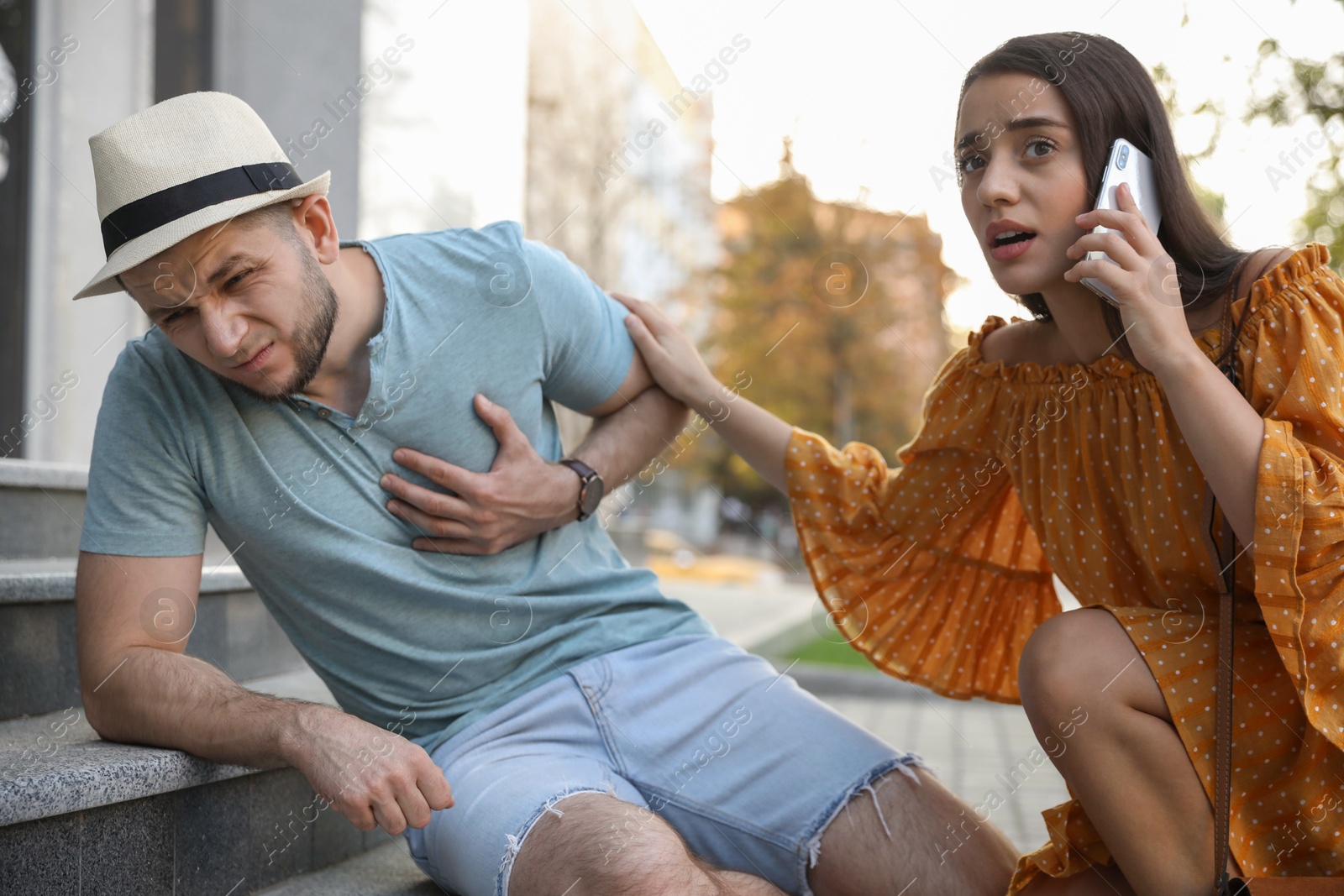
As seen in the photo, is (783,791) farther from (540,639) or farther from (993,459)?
(993,459)

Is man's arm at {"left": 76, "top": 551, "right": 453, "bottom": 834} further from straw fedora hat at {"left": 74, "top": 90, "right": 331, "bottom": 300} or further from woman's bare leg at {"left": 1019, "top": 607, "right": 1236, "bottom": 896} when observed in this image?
woman's bare leg at {"left": 1019, "top": 607, "right": 1236, "bottom": 896}

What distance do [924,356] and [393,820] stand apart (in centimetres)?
2342

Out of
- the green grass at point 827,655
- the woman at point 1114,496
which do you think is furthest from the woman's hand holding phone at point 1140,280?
the green grass at point 827,655

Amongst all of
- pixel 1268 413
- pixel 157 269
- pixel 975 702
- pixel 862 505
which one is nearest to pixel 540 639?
pixel 862 505

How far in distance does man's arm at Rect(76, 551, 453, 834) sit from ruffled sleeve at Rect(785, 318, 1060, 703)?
121 cm

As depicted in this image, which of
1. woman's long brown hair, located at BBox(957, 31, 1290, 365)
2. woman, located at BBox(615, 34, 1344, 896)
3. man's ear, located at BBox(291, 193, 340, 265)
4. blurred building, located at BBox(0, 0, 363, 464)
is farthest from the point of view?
blurred building, located at BBox(0, 0, 363, 464)

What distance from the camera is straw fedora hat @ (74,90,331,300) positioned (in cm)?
200

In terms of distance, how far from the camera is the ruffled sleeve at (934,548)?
8.41 ft

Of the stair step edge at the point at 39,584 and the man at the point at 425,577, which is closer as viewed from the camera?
the man at the point at 425,577

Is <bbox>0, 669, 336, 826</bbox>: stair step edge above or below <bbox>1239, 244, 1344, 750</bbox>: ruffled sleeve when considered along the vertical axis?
below

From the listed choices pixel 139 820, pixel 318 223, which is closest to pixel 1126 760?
pixel 139 820

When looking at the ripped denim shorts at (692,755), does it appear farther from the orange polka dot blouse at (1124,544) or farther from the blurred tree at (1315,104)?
the blurred tree at (1315,104)

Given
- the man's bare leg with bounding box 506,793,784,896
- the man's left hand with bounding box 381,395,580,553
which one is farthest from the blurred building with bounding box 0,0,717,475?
the man's bare leg with bounding box 506,793,784,896

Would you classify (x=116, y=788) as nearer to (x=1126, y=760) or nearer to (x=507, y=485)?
(x=507, y=485)
